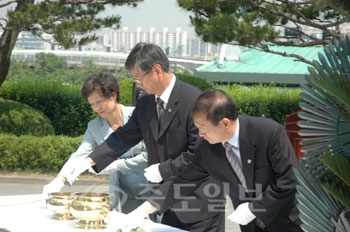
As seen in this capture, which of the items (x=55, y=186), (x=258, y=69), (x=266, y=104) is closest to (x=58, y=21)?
(x=266, y=104)

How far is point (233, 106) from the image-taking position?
3.86 meters

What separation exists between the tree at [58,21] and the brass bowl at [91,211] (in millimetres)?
9991

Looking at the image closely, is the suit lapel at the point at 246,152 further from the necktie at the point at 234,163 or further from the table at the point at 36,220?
the table at the point at 36,220

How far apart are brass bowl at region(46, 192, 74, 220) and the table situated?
0.04 m

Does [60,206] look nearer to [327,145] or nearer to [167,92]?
[167,92]

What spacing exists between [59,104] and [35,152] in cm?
255

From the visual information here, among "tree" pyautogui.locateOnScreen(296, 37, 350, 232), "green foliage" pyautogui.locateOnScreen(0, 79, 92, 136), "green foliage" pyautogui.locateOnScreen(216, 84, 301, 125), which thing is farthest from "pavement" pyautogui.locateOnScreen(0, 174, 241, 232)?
"tree" pyautogui.locateOnScreen(296, 37, 350, 232)

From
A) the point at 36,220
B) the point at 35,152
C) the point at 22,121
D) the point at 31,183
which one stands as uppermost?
the point at 36,220

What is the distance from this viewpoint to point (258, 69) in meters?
26.2

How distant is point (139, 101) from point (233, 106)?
1.06 meters

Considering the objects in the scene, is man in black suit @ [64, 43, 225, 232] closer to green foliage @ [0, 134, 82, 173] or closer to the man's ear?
the man's ear

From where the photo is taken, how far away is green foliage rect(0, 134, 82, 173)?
13.7 m

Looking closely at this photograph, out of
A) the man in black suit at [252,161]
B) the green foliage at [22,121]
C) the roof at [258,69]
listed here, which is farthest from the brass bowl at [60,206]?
the roof at [258,69]

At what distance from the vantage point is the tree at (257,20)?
13133mm
